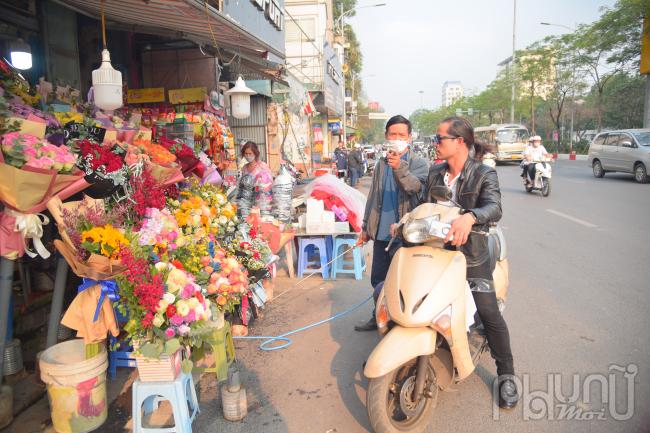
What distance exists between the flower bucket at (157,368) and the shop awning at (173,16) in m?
3.15

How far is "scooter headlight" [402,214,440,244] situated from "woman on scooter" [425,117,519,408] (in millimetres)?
279

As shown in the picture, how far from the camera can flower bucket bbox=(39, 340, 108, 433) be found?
8.91ft

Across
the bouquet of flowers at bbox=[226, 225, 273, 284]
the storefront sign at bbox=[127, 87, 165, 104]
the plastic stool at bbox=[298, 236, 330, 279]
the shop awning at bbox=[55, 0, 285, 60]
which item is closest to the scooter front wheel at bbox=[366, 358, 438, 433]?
the bouquet of flowers at bbox=[226, 225, 273, 284]

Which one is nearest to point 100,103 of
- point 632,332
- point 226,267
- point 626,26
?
point 226,267

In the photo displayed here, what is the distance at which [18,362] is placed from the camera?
336 cm

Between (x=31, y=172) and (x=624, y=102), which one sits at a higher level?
(x=624, y=102)

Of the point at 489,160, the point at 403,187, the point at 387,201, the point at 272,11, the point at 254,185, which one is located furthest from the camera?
the point at 272,11

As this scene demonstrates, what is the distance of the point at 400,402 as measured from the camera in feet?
8.85

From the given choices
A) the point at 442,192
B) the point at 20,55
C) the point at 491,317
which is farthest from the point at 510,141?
the point at 442,192

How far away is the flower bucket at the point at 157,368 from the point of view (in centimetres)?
275

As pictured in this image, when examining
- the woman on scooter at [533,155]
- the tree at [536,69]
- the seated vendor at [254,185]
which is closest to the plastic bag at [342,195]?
the seated vendor at [254,185]

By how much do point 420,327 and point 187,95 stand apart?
6.20 meters

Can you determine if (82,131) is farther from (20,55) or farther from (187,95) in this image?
(187,95)

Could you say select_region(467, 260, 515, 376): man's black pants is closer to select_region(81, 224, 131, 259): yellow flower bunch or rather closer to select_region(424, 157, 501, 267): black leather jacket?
select_region(424, 157, 501, 267): black leather jacket
